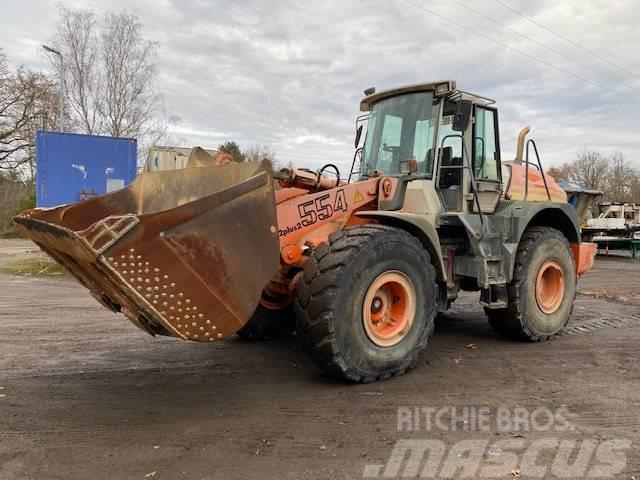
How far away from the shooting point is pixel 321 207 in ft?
16.3

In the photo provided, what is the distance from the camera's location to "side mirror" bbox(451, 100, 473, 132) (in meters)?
5.32

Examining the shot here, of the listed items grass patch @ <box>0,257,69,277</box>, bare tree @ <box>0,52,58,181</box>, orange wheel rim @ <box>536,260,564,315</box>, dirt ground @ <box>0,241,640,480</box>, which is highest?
bare tree @ <box>0,52,58,181</box>

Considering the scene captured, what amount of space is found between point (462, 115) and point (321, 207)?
1733 mm

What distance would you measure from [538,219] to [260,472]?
201 inches

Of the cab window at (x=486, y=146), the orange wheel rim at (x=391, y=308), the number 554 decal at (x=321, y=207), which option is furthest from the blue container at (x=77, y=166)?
the orange wheel rim at (x=391, y=308)

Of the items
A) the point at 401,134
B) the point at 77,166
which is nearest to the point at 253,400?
the point at 401,134

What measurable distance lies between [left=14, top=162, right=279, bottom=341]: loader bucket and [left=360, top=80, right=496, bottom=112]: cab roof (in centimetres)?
249

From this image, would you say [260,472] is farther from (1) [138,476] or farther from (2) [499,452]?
(2) [499,452]

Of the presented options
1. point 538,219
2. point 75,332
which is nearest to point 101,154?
point 75,332

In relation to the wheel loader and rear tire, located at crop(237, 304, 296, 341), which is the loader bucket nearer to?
the wheel loader

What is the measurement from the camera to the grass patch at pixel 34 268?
45.6ft

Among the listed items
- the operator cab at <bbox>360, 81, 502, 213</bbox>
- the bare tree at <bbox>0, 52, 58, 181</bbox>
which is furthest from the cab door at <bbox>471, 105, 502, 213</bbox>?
the bare tree at <bbox>0, 52, 58, 181</bbox>

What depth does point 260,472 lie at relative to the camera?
3.13m

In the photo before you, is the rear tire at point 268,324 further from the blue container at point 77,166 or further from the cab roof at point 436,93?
the blue container at point 77,166
